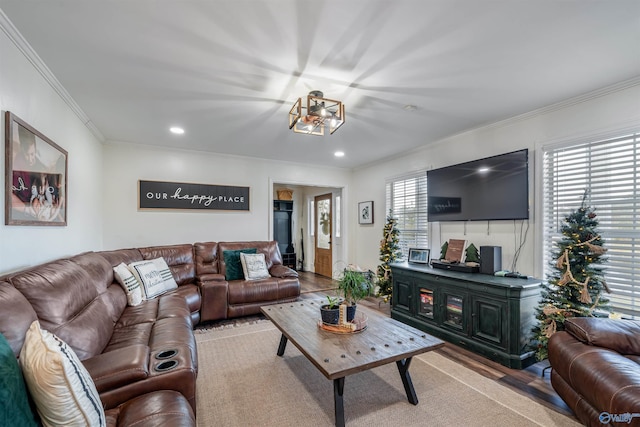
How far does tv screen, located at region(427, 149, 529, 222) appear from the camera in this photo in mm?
3047

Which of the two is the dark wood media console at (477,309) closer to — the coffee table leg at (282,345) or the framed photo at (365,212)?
the coffee table leg at (282,345)

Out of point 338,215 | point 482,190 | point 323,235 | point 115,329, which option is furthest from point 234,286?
point 323,235

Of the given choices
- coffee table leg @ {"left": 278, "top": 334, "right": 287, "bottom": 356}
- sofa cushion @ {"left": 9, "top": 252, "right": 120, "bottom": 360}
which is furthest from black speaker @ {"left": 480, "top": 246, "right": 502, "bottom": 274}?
sofa cushion @ {"left": 9, "top": 252, "right": 120, "bottom": 360}

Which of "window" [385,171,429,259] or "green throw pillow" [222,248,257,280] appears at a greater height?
"window" [385,171,429,259]

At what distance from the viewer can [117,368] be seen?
1412 millimetres

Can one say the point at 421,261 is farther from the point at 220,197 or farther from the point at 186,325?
the point at 220,197

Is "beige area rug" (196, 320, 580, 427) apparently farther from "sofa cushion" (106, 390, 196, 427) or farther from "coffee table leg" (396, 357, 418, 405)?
"sofa cushion" (106, 390, 196, 427)

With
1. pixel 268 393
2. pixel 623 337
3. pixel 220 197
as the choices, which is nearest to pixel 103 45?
pixel 268 393

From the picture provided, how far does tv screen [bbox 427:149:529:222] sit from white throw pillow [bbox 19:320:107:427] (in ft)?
12.0

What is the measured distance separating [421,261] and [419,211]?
0.85 metres

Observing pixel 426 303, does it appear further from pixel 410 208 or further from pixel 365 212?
pixel 365 212

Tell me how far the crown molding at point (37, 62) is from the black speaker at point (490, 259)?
422cm

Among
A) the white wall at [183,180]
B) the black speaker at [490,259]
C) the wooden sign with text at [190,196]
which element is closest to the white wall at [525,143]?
the black speaker at [490,259]

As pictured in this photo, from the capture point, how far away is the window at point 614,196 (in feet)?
7.77
